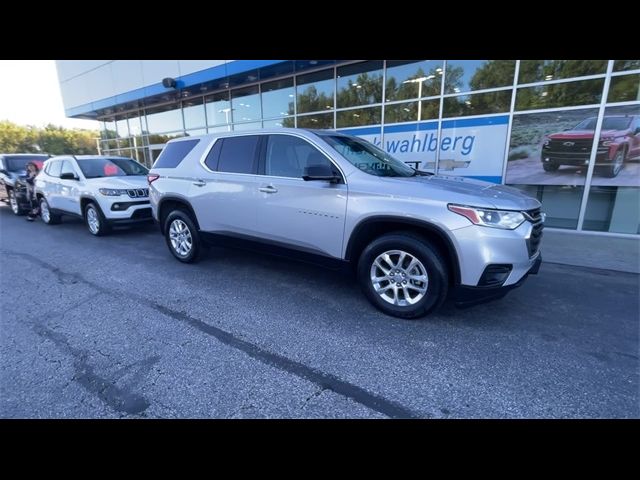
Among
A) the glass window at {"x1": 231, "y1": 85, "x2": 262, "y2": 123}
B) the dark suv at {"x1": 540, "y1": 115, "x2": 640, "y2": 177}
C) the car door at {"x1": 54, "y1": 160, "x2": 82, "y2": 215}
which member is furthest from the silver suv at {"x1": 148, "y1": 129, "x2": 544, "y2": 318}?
the glass window at {"x1": 231, "y1": 85, "x2": 262, "y2": 123}

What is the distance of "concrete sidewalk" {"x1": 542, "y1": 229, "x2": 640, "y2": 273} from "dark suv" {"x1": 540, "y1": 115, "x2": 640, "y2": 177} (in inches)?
54.5

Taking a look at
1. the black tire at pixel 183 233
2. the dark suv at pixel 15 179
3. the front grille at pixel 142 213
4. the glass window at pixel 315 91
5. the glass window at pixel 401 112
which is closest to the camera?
the black tire at pixel 183 233

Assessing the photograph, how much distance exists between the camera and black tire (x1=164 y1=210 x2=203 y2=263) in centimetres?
475

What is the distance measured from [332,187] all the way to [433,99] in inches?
247

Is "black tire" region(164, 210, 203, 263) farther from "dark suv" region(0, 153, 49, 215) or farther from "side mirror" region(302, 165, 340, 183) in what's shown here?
"dark suv" region(0, 153, 49, 215)

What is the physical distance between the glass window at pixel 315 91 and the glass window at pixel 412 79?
1.92 m

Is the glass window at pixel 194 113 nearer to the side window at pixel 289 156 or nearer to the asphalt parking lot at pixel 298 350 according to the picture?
the asphalt parking lot at pixel 298 350

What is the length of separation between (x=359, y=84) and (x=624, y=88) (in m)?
5.91

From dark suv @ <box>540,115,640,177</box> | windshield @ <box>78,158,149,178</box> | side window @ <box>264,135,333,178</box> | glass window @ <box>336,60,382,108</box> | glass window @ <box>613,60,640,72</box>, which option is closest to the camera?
side window @ <box>264,135,333,178</box>

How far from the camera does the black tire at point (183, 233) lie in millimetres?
4750

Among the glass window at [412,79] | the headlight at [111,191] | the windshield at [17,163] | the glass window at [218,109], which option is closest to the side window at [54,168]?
the headlight at [111,191]

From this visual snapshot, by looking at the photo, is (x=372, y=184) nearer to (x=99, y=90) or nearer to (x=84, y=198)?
(x=84, y=198)

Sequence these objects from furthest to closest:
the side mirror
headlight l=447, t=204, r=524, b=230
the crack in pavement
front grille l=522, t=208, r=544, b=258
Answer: the side mirror
front grille l=522, t=208, r=544, b=258
headlight l=447, t=204, r=524, b=230
the crack in pavement
